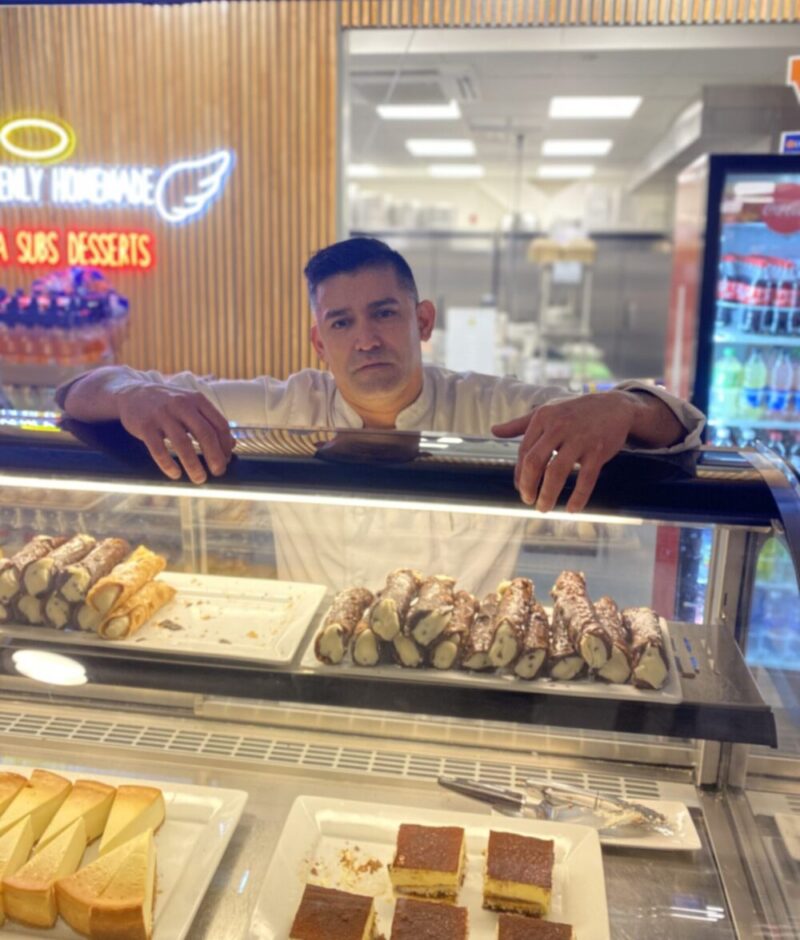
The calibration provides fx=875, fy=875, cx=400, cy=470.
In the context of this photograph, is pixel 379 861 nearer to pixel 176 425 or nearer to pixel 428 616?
pixel 428 616

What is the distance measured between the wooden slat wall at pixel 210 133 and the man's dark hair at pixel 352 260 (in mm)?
2947

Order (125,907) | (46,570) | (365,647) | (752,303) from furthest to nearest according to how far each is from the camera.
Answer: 1. (752,303)
2. (46,570)
3. (365,647)
4. (125,907)

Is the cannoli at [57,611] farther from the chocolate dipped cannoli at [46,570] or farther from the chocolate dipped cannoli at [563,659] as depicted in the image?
the chocolate dipped cannoli at [563,659]

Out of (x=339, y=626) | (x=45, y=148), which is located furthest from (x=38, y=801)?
(x=45, y=148)

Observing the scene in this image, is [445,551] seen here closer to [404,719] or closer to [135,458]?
[404,719]

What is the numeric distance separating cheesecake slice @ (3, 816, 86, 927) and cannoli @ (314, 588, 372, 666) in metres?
0.45

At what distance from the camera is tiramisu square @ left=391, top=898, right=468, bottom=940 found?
1115 mm

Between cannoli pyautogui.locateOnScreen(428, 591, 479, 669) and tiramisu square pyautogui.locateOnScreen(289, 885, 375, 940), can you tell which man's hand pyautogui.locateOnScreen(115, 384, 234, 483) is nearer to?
cannoli pyautogui.locateOnScreen(428, 591, 479, 669)

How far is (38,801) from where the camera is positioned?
1.29m

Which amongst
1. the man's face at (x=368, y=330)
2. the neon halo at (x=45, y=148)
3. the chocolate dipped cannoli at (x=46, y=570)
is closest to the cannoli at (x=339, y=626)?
the chocolate dipped cannoli at (x=46, y=570)

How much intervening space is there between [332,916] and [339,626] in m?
0.40

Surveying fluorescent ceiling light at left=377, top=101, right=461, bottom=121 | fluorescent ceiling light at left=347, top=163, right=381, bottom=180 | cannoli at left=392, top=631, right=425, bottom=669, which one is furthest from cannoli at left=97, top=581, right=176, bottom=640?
fluorescent ceiling light at left=347, top=163, right=381, bottom=180

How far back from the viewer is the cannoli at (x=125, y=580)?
140 cm

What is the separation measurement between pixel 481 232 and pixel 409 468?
27.3 ft
